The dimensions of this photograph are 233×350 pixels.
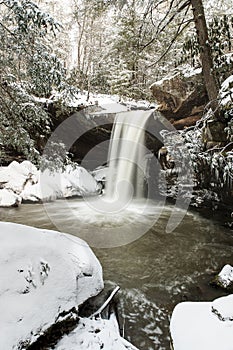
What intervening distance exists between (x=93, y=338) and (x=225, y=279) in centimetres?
213

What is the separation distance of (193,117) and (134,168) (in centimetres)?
283

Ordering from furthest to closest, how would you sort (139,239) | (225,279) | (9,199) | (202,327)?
(9,199), (139,239), (225,279), (202,327)

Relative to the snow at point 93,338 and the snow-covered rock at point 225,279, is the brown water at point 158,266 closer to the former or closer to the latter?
the snow-covered rock at point 225,279

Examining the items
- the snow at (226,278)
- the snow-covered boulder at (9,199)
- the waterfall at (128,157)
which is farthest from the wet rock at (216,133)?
the snow-covered boulder at (9,199)

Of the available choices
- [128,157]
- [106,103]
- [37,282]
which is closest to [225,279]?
[37,282]

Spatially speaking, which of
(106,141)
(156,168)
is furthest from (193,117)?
(106,141)

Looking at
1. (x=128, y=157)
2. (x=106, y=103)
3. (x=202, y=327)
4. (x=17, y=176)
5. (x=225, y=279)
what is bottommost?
(x=225, y=279)

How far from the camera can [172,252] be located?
185 inches

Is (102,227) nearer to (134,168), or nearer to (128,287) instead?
(128,287)

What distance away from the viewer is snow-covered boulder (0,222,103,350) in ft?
6.28

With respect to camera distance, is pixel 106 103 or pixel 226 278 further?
pixel 106 103

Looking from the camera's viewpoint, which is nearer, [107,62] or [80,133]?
[80,133]

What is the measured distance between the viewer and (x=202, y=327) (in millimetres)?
1477

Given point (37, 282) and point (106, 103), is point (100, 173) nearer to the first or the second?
point (106, 103)
